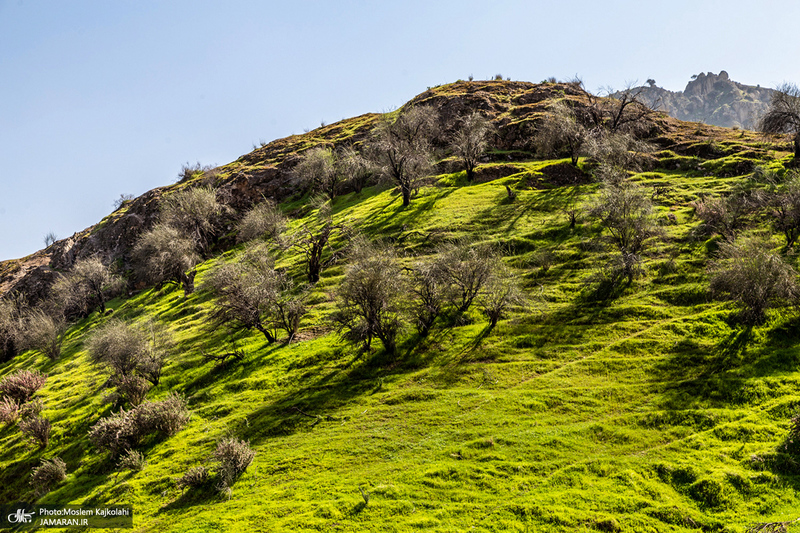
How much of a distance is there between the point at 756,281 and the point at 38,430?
4678 cm

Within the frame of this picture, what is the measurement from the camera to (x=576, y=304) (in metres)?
27.0

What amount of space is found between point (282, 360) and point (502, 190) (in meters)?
35.1

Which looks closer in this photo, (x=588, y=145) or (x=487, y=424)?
(x=487, y=424)

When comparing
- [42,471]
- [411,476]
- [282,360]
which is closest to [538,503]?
[411,476]

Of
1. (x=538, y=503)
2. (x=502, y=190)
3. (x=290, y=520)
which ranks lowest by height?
(x=538, y=503)

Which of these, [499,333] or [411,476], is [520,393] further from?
[411,476]

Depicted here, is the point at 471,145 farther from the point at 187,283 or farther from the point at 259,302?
the point at 187,283

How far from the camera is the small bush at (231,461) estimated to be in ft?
55.1

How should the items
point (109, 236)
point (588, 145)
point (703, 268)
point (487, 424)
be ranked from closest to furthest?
point (487, 424), point (703, 268), point (588, 145), point (109, 236)

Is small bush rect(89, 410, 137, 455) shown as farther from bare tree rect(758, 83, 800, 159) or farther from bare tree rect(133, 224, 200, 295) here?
bare tree rect(758, 83, 800, 159)

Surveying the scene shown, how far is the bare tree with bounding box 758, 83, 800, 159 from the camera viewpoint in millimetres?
44094

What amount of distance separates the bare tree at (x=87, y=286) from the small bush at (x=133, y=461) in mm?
50078

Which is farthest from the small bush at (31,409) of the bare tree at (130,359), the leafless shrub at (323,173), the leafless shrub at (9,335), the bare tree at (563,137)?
the bare tree at (563,137)

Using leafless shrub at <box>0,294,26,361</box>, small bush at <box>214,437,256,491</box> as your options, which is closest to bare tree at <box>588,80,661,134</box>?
small bush at <box>214,437,256,491</box>
